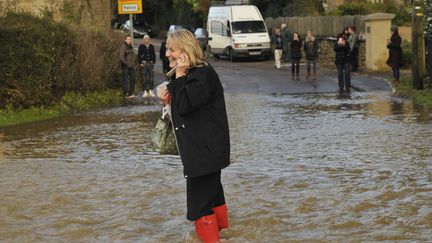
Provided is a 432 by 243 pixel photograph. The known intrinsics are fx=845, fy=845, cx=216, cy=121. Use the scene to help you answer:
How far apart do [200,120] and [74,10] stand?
22.9 m

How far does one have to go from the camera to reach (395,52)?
79.2ft

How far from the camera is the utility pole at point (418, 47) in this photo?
67.4 ft

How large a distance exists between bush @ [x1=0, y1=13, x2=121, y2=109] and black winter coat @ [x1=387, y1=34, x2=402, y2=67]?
8.52 metres

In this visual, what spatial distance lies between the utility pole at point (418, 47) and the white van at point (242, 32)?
19907 millimetres

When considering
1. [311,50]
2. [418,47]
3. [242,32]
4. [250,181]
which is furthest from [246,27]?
[250,181]

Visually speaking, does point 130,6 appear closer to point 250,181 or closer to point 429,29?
point 429,29

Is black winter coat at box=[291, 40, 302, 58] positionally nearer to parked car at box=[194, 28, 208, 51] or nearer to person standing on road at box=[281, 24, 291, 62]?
person standing on road at box=[281, 24, 291, 62]

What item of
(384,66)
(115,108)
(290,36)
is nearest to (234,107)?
(115,108)

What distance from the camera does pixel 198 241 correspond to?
6.76 m

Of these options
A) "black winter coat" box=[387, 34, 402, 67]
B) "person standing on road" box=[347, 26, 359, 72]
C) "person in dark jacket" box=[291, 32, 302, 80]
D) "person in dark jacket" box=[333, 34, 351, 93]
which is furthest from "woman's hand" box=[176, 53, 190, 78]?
"person in dark jacket" box=[291, 32, 302, 80]

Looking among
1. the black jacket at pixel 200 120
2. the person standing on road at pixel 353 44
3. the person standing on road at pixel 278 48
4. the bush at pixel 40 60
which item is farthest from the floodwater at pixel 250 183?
the person standing on road at pixel 278 48

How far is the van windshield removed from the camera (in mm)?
40625

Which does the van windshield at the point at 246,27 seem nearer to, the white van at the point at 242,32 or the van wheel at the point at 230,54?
the white van at the point at 242,32

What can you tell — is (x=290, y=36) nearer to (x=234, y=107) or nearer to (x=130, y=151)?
(x=234, y=107)
